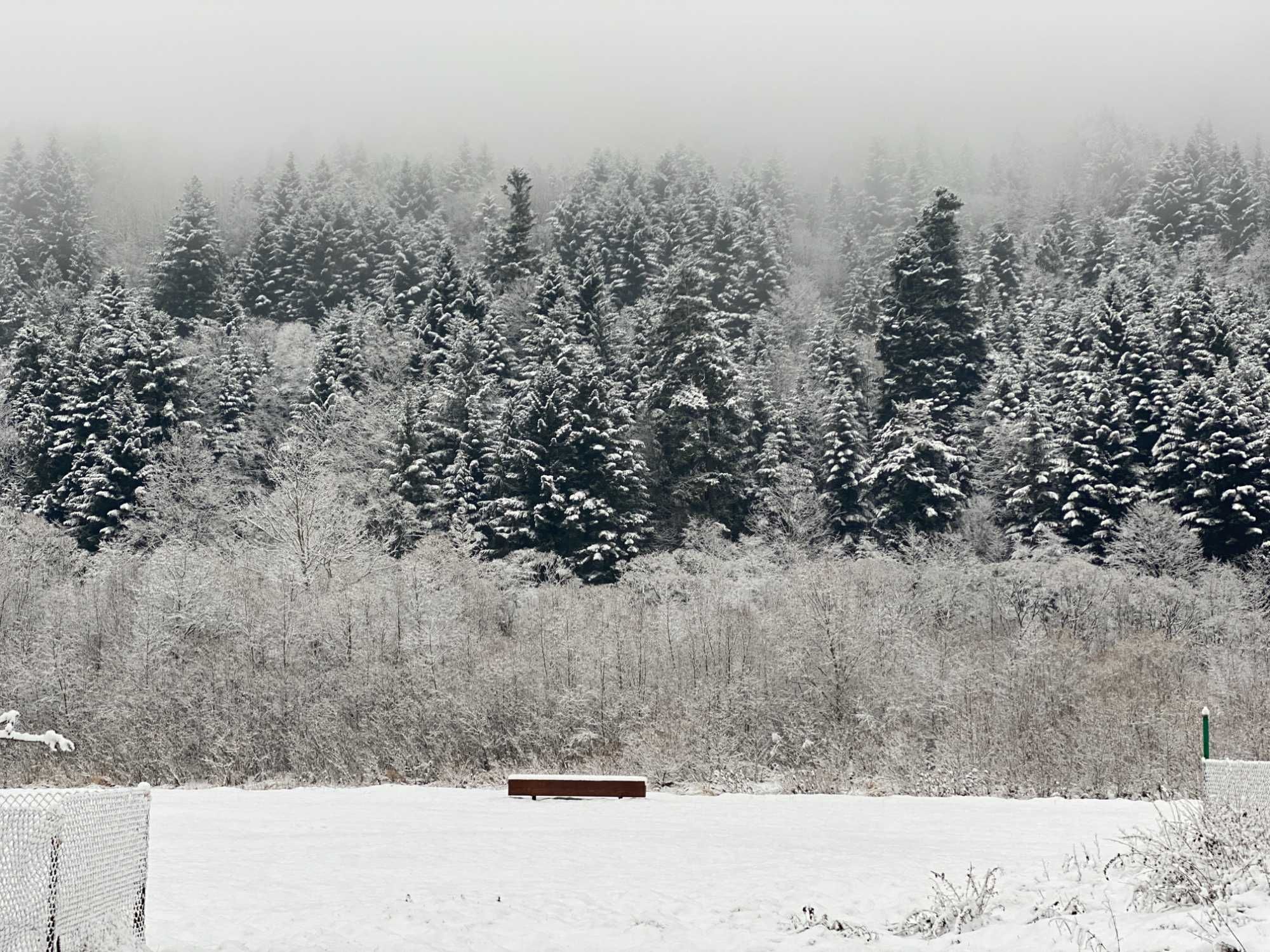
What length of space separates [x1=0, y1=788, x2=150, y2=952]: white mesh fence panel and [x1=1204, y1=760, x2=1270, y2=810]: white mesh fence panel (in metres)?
8.70

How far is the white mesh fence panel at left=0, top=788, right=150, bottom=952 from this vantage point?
674cm

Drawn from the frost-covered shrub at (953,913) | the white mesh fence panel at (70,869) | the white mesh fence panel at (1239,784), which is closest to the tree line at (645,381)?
the white mesh fence panel at (70,869)

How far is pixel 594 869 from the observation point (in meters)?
12.5

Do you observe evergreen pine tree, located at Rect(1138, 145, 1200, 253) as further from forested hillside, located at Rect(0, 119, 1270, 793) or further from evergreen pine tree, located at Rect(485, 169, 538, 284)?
evergreen pine tree, located at Rect(485, 169, 538, 284)

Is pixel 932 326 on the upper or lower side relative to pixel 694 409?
upper

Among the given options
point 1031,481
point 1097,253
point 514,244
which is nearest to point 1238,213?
point 1097,253

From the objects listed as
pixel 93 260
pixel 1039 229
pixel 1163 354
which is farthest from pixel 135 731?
pixel 1039 229

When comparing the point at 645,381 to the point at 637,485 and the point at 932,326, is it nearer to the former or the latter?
the point at 637,485

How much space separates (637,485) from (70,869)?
146ft

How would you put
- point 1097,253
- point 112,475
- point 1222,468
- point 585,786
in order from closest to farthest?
point 585,786
point 1222,468
point 112,475
point 1097,253

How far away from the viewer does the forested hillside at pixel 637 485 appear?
90.3ft

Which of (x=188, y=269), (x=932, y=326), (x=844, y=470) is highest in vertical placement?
(x=188, y=269)

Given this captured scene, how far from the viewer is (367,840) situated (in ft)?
49.1

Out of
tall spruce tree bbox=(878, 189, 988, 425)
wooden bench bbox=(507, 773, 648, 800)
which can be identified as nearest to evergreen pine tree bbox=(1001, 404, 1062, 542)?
tall spruce tree bbox=(878, 189, 988, 425)
